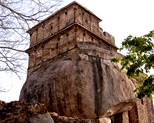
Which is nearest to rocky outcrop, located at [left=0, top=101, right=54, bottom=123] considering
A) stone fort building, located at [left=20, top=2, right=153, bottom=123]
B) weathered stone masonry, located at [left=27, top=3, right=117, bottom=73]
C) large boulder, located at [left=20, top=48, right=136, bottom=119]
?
stone fort building, located at [left=20, top=2, right=153, bottom=123]

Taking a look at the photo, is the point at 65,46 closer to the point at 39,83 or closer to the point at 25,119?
the point at 39,83

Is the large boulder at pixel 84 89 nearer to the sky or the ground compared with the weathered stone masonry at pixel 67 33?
nearer to the ground

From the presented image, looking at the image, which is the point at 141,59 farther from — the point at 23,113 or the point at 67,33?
the point at 67,33

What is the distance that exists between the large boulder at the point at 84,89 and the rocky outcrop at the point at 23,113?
380 centimetres

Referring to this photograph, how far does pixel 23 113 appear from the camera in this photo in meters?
3.02


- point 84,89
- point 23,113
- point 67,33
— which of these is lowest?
point 23,113

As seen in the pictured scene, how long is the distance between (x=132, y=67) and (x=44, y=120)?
12.5ft

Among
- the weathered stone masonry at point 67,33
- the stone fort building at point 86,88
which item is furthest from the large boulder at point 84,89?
the weathered stone masonry at point 67,33

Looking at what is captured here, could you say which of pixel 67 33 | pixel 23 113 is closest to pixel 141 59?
pixel 23 113

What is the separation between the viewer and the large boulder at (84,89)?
6.95 meters

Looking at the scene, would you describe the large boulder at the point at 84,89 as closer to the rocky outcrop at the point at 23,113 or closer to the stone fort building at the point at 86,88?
the stone fort building at the point at 86,88

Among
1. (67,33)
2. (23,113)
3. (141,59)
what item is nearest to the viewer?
(23,113)

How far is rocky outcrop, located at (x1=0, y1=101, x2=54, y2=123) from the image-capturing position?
2.88m

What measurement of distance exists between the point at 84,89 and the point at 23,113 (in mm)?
4196
